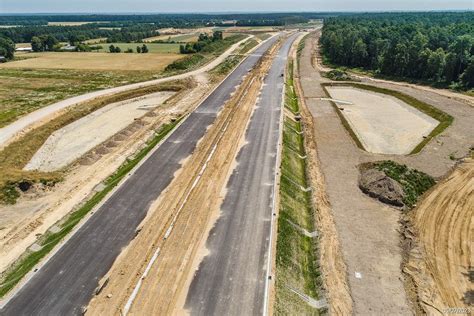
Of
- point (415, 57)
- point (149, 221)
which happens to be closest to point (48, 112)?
point (149, 221)

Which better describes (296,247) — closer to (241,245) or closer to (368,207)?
(241,245)

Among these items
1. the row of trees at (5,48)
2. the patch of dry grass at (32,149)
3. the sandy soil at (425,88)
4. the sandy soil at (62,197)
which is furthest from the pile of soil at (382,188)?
the row of trees at (5,48)

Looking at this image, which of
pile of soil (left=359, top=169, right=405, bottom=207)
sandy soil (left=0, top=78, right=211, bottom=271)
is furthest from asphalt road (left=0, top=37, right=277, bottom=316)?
pile of soil (left=359, top=169, right=405, bottom=207)

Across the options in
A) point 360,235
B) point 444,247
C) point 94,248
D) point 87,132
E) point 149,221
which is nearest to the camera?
point 94,248

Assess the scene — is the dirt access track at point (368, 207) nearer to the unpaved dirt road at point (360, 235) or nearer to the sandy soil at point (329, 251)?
the unpaved dirt road at point (360, 235)

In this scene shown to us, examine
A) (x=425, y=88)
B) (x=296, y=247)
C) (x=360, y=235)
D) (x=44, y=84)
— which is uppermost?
(x=425, y=88)

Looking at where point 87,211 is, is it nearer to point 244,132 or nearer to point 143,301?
point 143,301

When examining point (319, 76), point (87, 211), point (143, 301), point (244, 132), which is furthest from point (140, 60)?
point (143, 301)
